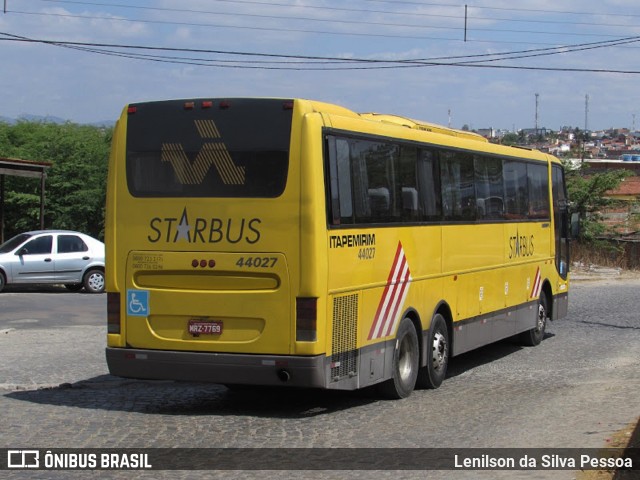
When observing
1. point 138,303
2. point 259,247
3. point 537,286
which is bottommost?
point 537,286

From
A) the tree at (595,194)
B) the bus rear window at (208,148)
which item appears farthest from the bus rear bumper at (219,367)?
the tree at (595,194)

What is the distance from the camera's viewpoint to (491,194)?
619 inches

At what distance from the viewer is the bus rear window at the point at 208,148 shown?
10.6 metres

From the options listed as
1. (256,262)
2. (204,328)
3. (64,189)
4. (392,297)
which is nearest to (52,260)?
(64,189)

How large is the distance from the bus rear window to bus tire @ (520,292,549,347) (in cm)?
883

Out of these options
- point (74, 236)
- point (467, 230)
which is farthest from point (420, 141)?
point (74, 236)

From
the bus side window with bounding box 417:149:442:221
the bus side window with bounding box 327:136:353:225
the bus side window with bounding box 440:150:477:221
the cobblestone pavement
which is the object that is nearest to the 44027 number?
the bus side window with bounding box 327:136:353:225

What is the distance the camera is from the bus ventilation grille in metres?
10.7

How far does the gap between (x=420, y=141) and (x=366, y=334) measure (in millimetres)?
2960

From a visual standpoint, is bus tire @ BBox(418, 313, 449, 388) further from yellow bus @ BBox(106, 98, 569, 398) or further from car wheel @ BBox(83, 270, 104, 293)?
car wheel @ BBox(83, 270, 104, 293)

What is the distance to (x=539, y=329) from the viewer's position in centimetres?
1848

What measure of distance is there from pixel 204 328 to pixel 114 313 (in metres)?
1.06

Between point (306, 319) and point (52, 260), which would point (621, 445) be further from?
point (52, 260)

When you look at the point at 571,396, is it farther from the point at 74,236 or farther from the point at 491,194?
the point at 74,236
